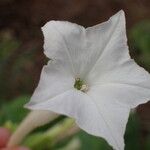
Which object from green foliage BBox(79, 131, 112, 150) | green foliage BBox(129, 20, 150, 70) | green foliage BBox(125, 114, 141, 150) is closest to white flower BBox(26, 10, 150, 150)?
green foliage BBox(79, 131, 112, 150)

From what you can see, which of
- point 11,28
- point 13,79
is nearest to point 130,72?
point 13,79

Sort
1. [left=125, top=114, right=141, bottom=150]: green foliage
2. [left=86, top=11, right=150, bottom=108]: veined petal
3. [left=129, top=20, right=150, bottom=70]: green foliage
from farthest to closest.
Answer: [left=129, top=20, right=150, bottom=70]: green foliage < [left=125, top=114, right=141, bottom=150]: green foliage < [left=86, top=11, right=150, bottom=108]: veined petal

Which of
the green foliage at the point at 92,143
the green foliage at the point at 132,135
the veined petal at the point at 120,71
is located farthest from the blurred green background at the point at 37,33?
the veined petal at the point at 120,71

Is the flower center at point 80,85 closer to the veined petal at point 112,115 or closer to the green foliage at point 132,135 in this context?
the veined petal at point 112,115

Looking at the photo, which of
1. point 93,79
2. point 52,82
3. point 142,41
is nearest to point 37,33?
point 142,41

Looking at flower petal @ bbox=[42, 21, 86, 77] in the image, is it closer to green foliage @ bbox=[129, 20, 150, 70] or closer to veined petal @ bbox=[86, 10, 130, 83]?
veined petal @ bbox=[86, 10, 130, 83]

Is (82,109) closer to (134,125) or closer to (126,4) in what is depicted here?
(134,125)

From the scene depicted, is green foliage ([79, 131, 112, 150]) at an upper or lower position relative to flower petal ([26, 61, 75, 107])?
lower
